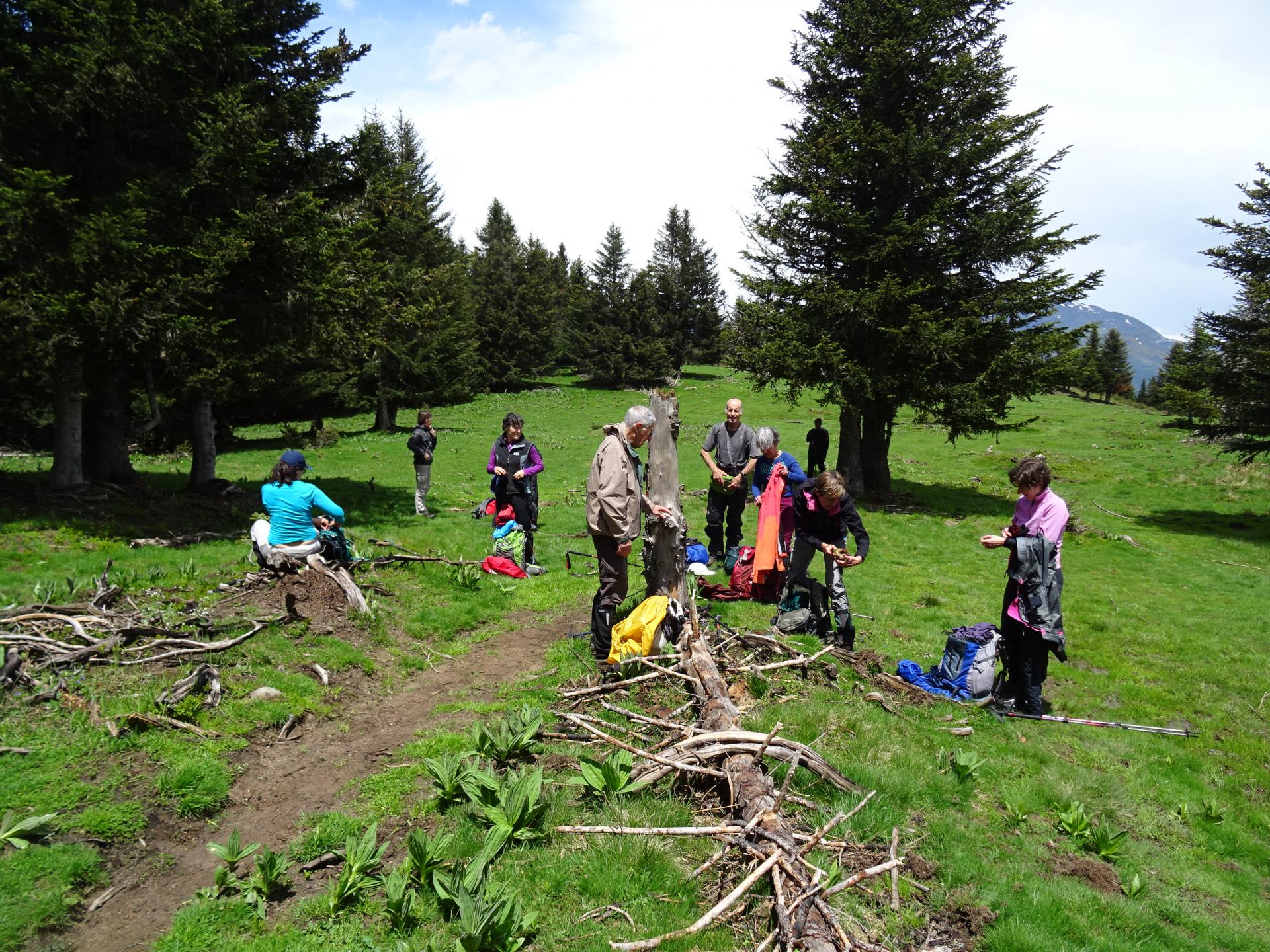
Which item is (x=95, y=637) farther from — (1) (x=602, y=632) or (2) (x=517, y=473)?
(2) (x=517, y=473)

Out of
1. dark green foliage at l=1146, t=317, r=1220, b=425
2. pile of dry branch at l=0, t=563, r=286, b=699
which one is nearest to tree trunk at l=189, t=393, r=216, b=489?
pile of dry branch at l=0, t=563, r=286, b=699

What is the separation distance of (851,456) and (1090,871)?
1660cm

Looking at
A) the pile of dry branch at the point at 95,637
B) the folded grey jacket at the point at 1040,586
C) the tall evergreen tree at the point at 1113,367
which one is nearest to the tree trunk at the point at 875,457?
the folded grey jacket at the point at 1040,586

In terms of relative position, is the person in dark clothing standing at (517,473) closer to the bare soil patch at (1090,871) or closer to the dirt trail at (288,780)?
the dirt trail at (288,780)

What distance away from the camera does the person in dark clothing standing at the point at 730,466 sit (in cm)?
1048

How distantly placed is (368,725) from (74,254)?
9.14 m

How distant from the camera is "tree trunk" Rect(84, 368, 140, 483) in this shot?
13.9 m

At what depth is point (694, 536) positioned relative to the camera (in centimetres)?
1409

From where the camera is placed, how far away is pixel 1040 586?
673 centimetres

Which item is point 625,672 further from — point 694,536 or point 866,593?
point 694,536

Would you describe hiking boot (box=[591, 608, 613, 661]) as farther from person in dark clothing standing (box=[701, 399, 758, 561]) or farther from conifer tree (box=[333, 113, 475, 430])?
conifer tree (box=[333, 113, 475, 430])

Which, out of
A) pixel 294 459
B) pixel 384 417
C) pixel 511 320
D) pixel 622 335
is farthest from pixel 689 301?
pixel 294 459

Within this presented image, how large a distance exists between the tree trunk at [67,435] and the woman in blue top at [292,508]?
6.79 meters

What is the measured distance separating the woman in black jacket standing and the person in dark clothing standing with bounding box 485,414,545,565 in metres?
4.78
